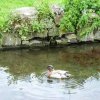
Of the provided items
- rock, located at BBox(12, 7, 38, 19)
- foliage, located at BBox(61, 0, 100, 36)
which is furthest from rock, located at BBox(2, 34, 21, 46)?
foliage, located at BBox(61, 0, 100, 36)

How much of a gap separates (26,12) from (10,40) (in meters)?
1.97

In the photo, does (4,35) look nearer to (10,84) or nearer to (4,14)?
(4,14)

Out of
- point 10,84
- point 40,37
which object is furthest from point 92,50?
point 10,84

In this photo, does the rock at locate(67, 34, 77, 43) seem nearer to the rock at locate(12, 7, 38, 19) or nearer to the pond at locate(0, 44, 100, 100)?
the pond at locate(0, 44, 100, 100)

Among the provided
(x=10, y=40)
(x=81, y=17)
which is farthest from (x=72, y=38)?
(x=10, y=40)

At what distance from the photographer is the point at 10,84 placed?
68.6 ft

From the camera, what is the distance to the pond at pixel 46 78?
64.4ft

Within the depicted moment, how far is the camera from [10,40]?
85.7 ft

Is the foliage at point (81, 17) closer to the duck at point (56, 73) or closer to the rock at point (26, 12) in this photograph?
the rock at point (26, 12)

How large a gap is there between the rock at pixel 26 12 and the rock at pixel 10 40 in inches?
52.3

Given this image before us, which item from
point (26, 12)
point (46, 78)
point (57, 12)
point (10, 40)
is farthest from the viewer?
point (57, 12)

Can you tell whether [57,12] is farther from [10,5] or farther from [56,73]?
[56,73]

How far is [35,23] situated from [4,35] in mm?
2005

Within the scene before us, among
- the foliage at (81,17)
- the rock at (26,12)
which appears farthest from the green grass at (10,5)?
the foliage at (81,17)
